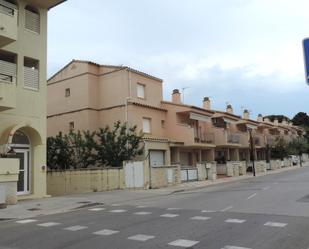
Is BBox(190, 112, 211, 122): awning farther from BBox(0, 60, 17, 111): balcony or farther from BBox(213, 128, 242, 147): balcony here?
BBox(0, 60, 17, 111): balcony

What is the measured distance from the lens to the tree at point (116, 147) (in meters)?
28.5

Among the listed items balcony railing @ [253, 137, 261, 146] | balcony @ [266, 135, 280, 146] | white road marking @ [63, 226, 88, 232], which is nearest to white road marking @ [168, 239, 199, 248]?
white road marking @ [63, 226, 88, 232]

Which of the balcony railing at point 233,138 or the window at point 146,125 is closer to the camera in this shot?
the window at point 146,125

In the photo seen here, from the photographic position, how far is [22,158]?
68.8 ft

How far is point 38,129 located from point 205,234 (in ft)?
44.7

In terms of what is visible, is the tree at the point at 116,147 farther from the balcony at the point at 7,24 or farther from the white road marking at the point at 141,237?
the white road marking at the point at 141,237

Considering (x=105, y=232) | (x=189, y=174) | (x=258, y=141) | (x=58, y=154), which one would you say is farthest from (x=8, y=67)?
(x=258, y=141)

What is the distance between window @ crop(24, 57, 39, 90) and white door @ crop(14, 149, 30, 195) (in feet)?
11.0

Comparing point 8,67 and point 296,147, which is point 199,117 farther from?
point 296,147

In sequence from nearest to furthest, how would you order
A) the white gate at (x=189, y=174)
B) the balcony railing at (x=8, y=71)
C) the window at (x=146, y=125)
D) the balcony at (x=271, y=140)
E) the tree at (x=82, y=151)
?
1. the balcony railing at (x=8, y=71)
2. the tree at (x=82, y=151)
3. the white gate at (x=189, y=174)
4. the window at (x=146, y=125)
5. the balcony at (x=271, y=140)

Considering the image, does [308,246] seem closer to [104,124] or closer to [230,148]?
[104,124]

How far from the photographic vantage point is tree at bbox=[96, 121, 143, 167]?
93.4 ft

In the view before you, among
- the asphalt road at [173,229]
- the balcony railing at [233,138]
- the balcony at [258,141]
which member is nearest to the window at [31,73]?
the asphalt road at [173,229]

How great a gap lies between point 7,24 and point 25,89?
138 inches
